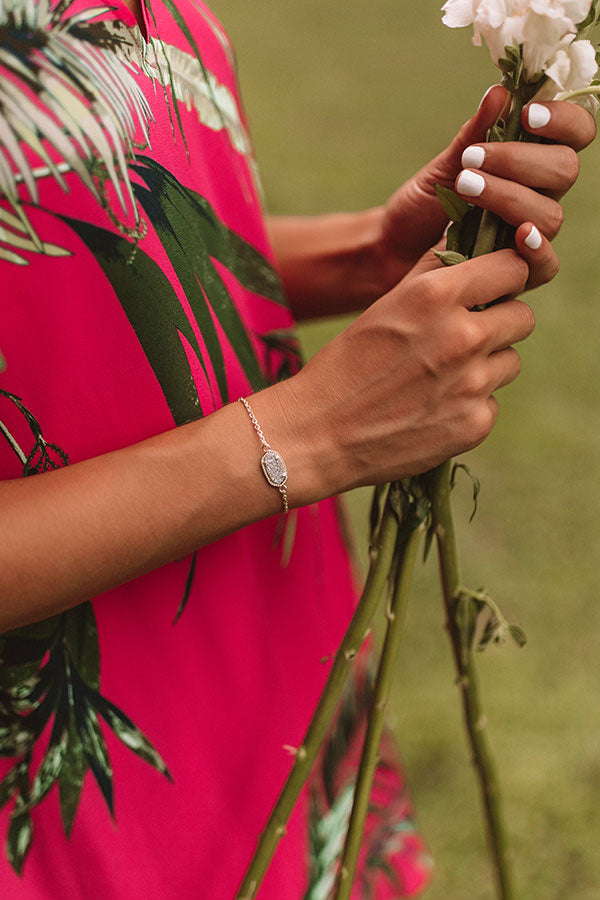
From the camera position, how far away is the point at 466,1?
77 centimetres

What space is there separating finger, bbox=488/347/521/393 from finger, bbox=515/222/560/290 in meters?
0.06

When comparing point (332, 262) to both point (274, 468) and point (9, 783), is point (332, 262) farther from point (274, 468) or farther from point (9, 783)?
point (9, 783)

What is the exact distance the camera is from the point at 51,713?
33.1 inches

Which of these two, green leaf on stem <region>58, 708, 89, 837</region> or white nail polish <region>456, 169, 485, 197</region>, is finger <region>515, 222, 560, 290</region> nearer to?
white nail polish <region>456, 169, 485, 197</region>

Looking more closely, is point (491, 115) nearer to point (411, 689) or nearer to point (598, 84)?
point (598, 84)

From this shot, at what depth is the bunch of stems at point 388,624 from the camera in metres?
0.85

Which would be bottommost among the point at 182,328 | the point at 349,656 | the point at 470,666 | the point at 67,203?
the point at 470,666

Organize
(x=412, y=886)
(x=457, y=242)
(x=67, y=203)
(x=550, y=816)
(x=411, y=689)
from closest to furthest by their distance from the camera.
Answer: (x=67, y=203) → (x=457, y=242) → (x=412, y=886) → (x=550, y=816) → (x=411, y=689)

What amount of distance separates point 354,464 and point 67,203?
309 millimetres

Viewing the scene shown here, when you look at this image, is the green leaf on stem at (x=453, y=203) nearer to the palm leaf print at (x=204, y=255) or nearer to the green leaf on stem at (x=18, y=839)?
the palm leaf print at (x=204, y=255)

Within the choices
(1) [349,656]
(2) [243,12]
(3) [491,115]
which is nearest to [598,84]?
(3) [491,115]

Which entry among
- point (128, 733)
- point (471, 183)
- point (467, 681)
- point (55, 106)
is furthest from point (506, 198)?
point (128, 733)

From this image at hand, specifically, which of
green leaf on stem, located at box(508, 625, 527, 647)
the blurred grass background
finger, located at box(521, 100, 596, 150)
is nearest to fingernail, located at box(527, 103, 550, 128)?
finger, located at box(521, 100, 596, 150)

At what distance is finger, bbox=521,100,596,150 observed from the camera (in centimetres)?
78
